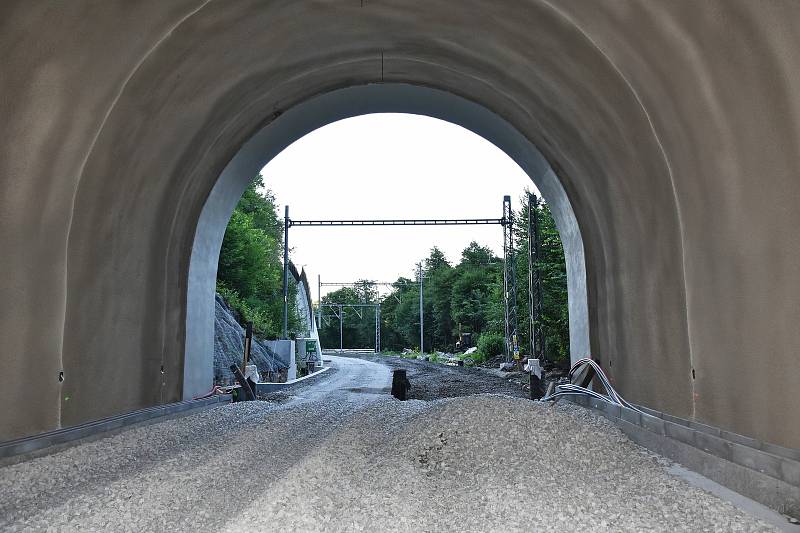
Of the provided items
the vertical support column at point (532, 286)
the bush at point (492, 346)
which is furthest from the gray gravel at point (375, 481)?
the bush at point (492, 346)

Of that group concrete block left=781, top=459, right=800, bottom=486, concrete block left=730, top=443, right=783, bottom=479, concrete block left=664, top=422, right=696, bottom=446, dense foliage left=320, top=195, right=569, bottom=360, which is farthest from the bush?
concrete block left=781, top=459, right=800, bottom=486

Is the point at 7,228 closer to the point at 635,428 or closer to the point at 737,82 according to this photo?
the point at 737,82

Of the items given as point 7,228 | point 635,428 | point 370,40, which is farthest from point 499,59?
point 7,228

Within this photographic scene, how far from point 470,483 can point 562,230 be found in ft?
20.1

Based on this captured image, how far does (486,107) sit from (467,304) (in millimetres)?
65121

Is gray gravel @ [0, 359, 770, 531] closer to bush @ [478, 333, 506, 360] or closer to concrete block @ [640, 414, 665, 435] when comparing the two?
concrete block @ [640, 414, 665, 435]

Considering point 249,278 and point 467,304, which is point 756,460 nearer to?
point 249,278

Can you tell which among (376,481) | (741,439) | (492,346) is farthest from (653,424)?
(492,346)

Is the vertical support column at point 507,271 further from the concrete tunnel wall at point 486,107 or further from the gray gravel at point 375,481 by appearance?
the gray gravel at point 375,481

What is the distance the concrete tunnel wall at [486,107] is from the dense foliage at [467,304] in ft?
49.1

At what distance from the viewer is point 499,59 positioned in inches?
315

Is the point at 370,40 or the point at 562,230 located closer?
the point at 370,40

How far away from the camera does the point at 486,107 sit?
969 cm

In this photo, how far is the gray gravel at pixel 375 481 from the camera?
3869mm
